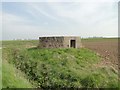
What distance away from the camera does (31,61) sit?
60.5 feet

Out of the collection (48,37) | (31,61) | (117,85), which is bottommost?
(117,85)

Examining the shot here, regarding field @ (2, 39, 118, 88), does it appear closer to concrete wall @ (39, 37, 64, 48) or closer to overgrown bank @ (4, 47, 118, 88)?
overgrown bank @ (4, 47, 118, 88)

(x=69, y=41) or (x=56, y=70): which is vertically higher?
(x=69, y=41)

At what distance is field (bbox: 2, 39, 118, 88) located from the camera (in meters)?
15.4

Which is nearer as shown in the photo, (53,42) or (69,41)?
(53,42)

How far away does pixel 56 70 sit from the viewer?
690 inches

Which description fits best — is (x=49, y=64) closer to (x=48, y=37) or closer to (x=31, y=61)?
(x=31, y=61)

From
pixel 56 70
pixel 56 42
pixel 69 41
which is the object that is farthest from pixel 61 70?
pixel 69 41

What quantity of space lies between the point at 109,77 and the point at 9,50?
8.44 metres

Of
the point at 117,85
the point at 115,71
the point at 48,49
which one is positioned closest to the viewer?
Result: the point at 117,85

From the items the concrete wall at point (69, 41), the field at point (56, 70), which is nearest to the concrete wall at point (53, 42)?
the concrete wall at point (69, 41)

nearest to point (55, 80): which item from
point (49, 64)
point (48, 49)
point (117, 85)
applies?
point (49, 64)

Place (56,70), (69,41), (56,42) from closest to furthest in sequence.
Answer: (56,70) < (56,42) < (69,41)

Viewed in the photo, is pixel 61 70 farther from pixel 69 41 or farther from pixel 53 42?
pixel 69 41
